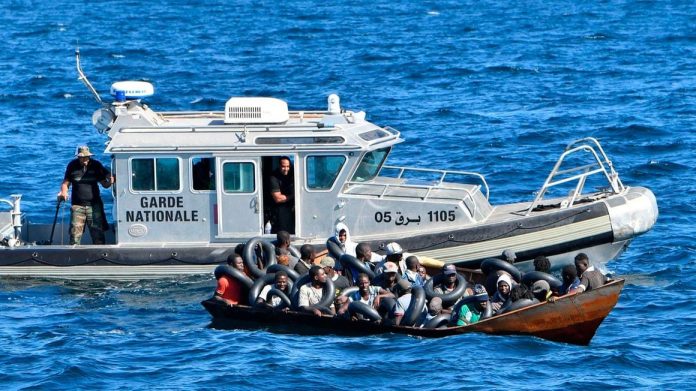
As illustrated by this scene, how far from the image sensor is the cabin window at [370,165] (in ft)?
81.4

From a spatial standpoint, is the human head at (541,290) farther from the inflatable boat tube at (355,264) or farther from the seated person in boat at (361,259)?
the seated person in boat at (361,259)

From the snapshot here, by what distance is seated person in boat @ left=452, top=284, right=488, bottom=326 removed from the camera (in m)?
21.0

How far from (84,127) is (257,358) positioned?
20.6m

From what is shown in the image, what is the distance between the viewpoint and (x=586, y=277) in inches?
829

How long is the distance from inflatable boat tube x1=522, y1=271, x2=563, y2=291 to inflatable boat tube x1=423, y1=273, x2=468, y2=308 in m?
0.91

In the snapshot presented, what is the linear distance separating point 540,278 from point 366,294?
2508 mm

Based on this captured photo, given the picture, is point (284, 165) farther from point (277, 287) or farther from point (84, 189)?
point (84, 189)

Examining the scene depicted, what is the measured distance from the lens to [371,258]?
23156mm

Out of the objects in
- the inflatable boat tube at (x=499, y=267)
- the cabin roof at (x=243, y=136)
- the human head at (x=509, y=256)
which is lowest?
the inflatable boat tube at (x=499, y=267)

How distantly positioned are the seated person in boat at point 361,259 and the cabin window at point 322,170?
1.92 m

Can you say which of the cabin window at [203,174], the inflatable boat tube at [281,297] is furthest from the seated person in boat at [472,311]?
the cabin window at [203,174]

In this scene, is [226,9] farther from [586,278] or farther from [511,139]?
[586,278]

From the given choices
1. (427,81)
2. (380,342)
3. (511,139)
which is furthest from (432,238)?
(427,81)

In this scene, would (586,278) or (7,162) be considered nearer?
(586,278)
